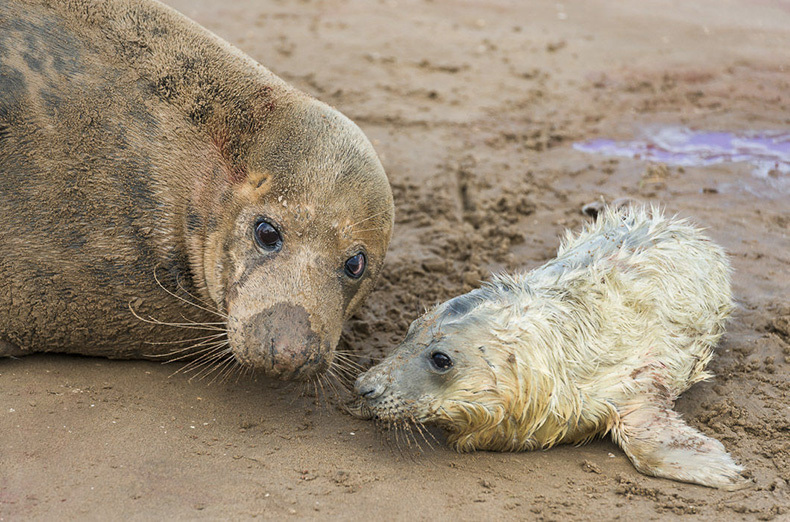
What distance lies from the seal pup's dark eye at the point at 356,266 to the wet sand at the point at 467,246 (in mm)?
657

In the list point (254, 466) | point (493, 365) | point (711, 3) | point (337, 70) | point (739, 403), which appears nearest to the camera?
point (254, 466)

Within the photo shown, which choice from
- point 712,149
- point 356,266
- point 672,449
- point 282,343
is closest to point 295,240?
point 356,266

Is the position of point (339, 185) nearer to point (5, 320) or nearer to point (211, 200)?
point (211, 200)

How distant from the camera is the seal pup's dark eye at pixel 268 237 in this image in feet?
13.0

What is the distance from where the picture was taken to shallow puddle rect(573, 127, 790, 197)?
6480mm

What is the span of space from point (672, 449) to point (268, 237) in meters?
2.02

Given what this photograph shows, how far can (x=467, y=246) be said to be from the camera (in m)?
5.80

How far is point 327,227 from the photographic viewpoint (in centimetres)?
400

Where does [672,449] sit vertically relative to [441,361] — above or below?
below

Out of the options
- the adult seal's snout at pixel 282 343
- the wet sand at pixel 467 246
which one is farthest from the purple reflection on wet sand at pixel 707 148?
the adult seal's snout at pixel 282 343

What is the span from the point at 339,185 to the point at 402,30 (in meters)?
6.19

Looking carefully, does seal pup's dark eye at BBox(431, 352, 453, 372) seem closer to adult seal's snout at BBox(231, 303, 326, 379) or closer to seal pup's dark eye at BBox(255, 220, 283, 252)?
adult seal's snout at BBox(231, 303, 326, 379)

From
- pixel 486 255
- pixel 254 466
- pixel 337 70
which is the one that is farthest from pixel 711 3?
pixel 254 466

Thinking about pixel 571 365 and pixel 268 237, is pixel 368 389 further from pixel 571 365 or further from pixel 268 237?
pixel 571 365
